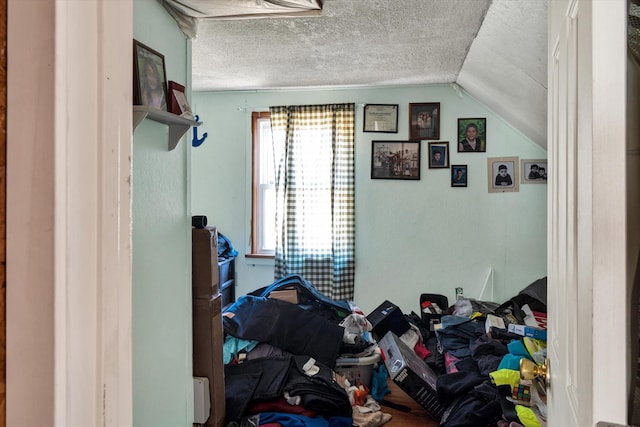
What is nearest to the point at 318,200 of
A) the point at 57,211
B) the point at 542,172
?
the point at 542,172

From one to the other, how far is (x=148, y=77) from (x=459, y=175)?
3104 mm

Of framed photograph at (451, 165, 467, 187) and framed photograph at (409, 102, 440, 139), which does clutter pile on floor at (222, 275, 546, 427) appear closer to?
Result: framed photograph at (451, 165, 467, 187)

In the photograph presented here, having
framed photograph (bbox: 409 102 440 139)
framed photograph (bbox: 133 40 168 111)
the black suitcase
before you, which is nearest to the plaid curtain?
framed photograph (bbox: 409 102 440 139)

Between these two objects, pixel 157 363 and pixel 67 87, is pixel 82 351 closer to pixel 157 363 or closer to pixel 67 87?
pixel 67 87

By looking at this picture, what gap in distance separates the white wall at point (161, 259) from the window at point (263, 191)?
7.61 feet

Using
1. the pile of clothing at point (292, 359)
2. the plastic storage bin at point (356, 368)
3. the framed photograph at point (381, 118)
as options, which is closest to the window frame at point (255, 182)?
the framed photograph at point (381, 118)

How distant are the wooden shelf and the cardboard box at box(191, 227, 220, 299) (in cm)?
46

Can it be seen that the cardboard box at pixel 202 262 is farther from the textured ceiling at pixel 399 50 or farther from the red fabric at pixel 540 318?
the red fabric at pixel 540 318

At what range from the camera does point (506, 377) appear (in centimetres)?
202

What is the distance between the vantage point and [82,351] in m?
0.55

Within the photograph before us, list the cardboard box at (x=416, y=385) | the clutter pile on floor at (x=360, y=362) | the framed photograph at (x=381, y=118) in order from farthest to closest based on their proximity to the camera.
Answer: the framed photograph at (x=381, y=118), the cardboard box at (x=416, y=385), the clutter pile on floor at (x=360, y=362)

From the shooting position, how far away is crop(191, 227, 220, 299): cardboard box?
201 cm

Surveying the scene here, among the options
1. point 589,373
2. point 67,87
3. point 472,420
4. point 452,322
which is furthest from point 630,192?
point 452,322

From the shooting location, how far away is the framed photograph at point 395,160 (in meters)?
4.02
